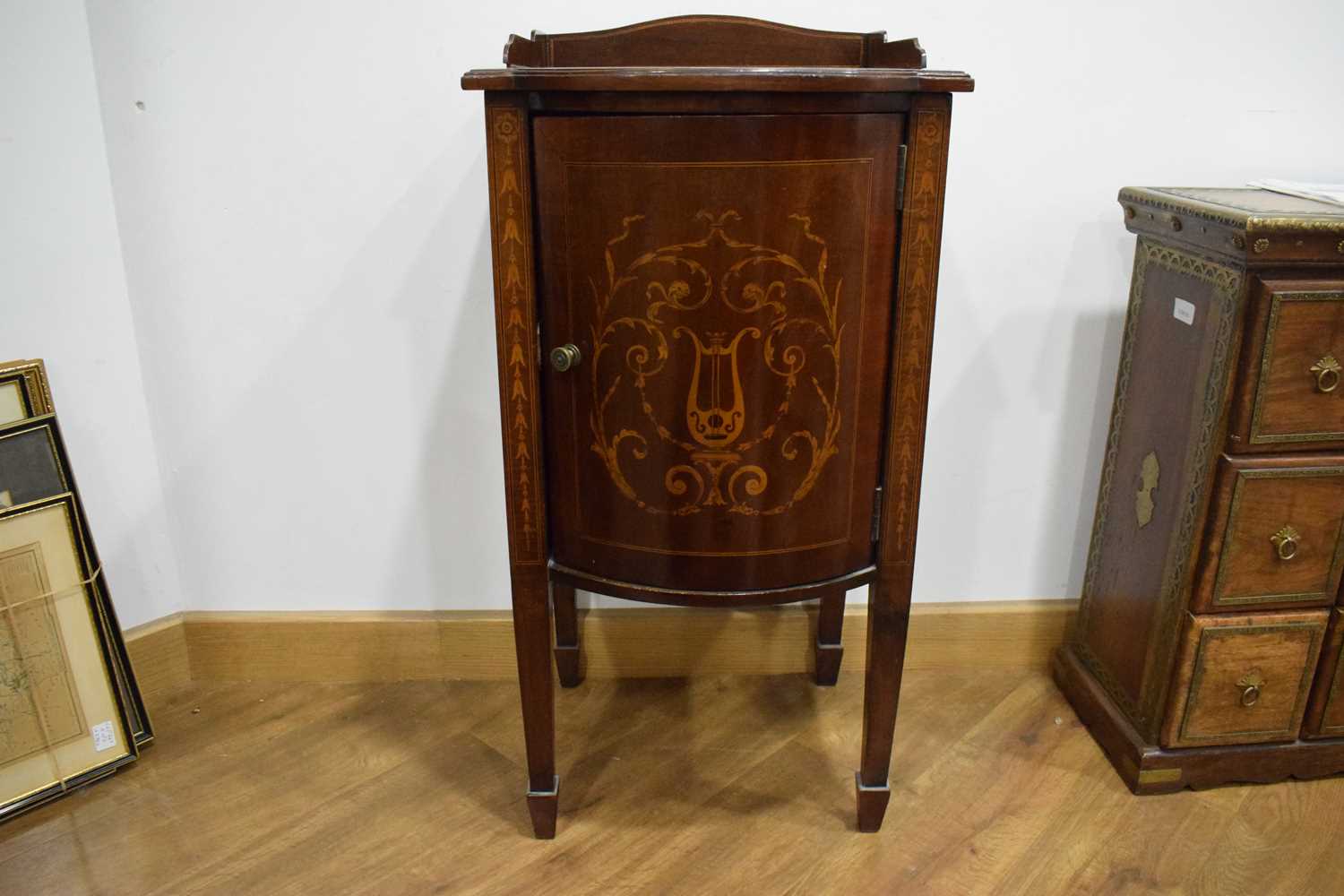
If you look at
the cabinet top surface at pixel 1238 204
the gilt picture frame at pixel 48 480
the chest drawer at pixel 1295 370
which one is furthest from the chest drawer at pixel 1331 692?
the gilt picture frame at pixel 48 480

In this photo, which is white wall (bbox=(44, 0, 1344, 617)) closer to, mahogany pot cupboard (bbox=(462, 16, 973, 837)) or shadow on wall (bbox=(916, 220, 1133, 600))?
shadow on wall (bbox=(916, 220, 1133, 600))

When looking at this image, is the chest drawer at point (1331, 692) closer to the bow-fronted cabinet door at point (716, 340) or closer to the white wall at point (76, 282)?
the bow-fronted cabinet door at point (716, 340)

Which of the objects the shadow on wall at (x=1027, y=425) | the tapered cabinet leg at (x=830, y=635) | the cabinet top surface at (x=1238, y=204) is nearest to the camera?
the cabinet top surface at (x=1238, y=204)

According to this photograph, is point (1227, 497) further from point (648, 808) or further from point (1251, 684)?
point (648, 808)

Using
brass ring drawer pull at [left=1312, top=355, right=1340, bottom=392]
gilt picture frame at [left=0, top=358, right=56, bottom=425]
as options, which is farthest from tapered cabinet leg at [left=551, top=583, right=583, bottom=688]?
brass ring drawer pull at [left=1312, top=355, right=1340, bottom=392]

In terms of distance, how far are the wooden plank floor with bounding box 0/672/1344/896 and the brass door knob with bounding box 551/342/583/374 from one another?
2.26 feet

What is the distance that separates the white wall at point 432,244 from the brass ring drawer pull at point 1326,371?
1.28 feet

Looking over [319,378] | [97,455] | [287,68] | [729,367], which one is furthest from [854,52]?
[97,455]

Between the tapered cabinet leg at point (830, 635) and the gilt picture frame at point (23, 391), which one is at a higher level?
the gilt picture frame at point (23, 391)

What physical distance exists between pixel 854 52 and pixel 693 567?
754 mm

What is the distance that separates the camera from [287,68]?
4.85 feet

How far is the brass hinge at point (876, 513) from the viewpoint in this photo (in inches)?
49.4

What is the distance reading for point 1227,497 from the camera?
134 centimetres

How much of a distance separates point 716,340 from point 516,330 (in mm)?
235
